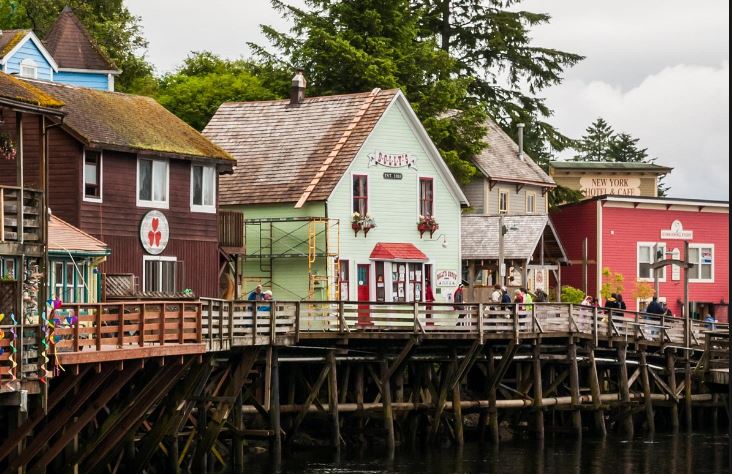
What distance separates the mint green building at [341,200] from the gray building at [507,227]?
146 inches

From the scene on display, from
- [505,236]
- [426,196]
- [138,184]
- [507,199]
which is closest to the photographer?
[138,184]

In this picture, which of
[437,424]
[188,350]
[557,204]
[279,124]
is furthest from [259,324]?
[557,204]

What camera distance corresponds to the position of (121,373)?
112 feet

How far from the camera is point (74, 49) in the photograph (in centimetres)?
6638

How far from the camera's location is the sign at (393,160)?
55406mm

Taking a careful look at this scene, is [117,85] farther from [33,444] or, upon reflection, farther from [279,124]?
[33,444]

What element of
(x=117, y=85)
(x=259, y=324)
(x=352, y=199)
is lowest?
(x=259, y=324)

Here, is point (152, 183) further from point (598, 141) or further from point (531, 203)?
point (598, 141)

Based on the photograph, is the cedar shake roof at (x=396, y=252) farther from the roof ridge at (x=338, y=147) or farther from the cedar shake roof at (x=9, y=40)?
the cedar shake roof at (x=9, y=40)

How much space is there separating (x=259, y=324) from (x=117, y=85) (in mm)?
39335

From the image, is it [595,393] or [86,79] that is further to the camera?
[86,79]

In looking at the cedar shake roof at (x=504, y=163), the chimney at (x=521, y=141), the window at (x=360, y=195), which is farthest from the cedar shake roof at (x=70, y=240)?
the chimney at (x=521, y=141)

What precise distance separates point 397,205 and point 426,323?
10488mm

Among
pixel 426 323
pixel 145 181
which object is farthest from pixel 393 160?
pixel 145 181
